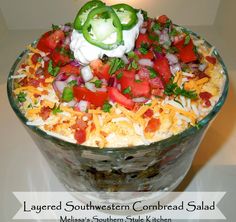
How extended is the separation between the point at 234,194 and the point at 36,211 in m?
0.62

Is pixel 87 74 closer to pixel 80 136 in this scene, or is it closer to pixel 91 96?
pixel 91 96

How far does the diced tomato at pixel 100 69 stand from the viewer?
3.21 feet

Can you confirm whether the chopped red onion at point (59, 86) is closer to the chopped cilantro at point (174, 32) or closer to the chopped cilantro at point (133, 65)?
the chopped cilantro at point (133, 65)

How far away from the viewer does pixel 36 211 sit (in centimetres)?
119

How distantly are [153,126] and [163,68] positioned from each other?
19cm

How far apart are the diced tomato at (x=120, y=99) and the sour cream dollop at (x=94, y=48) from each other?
0.10 metres

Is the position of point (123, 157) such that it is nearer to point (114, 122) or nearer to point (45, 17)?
point (114, 122)

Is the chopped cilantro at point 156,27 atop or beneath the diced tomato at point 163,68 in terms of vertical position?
atop

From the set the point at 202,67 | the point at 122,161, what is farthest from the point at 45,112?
the point at 202,67

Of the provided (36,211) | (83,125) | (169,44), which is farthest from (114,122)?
(36,211)

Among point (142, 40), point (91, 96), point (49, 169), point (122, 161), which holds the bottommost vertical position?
point (49, 169)

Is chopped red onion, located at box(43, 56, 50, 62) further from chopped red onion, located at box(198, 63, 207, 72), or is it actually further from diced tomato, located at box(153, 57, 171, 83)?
chopped red onion, located at box(198, 63, 207, 72)

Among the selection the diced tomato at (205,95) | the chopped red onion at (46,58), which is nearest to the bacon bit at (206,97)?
the diced tomato at (205,95)

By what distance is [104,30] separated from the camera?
96 centimetres
